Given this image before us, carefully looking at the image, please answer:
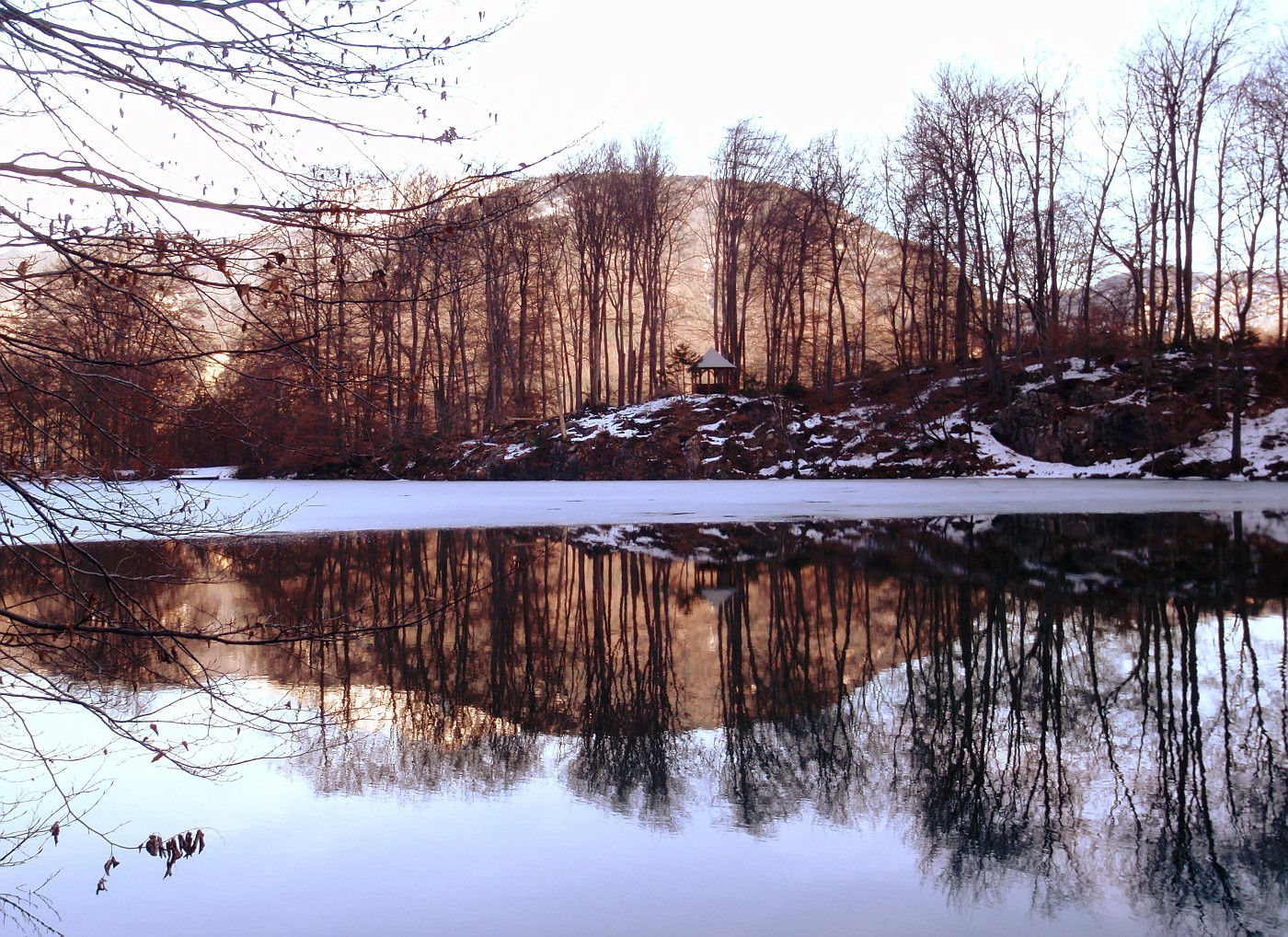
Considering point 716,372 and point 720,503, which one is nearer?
point 720,503

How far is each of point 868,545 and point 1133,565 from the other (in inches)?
136

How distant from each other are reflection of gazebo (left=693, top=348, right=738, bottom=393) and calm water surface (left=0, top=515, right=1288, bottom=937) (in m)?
34.0

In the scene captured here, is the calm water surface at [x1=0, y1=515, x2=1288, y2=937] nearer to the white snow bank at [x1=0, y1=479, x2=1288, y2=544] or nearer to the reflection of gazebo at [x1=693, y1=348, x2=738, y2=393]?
the white snow bank at [x1=0, y1=479, x2=1288, y2=544]

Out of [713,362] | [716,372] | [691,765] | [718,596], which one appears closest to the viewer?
[691,765]

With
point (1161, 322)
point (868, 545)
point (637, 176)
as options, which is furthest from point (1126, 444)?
point (637, 176)

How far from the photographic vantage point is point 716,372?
44.6 meters

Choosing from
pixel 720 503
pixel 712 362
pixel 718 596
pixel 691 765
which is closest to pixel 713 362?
pixel 712 362

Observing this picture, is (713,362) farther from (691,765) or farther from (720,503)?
(691,765)

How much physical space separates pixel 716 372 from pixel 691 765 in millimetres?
40445

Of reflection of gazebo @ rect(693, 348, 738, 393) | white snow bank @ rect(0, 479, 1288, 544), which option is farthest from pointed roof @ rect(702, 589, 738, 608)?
reflection of gazebo @ rect(693, 348, 738, 393)

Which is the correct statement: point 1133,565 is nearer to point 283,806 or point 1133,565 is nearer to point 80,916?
point 283,806

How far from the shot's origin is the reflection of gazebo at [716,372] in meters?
43.0

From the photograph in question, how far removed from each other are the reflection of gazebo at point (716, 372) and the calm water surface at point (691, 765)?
34018mm

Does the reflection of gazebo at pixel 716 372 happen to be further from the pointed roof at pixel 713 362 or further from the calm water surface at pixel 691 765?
the calm water surface at pixel 691 765
